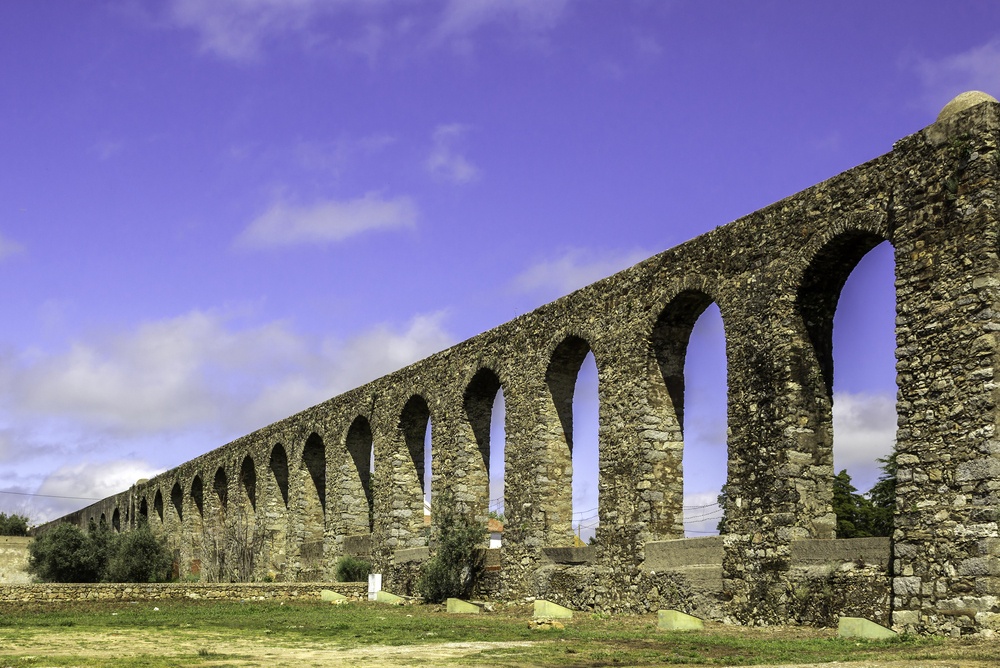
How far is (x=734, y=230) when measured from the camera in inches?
610

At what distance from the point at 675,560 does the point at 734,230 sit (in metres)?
4.83

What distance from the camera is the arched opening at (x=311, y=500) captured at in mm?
29259

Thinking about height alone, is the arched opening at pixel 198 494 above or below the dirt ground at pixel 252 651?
above

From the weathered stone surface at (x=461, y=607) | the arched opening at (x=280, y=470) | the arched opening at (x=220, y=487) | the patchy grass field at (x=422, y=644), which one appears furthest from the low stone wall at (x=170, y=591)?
the arched opening at (x=220, y=487)

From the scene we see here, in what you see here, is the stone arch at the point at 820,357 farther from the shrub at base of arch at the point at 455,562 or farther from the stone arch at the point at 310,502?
the stone arch at the point at 310,502

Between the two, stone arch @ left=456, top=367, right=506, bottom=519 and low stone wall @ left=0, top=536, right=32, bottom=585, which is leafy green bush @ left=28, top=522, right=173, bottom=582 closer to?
low stone wall @ left=0, top=536, right=32, bottom=585

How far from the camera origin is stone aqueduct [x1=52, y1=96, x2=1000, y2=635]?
470 inches

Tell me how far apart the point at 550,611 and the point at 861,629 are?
20.2 feet

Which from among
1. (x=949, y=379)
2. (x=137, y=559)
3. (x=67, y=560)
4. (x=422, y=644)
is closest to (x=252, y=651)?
(x=422, y=644)

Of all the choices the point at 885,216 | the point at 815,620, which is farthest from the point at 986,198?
the point at 815,620

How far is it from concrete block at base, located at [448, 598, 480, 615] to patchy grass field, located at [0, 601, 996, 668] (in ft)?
4.44

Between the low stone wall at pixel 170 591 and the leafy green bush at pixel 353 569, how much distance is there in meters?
0.97

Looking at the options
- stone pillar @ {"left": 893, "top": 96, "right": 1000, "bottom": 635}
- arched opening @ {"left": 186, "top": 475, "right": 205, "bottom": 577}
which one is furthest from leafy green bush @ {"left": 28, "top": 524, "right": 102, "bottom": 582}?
stone pillar @ {"left": 893, "top": 96, "right": 1000, "bottom": 635}

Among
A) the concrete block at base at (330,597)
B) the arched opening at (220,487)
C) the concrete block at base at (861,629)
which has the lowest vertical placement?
the concrete block at base at (330,597)
